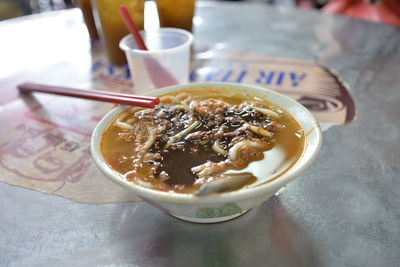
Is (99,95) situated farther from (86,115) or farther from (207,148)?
(207,148)

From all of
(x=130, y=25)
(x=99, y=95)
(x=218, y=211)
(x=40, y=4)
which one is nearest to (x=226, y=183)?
(x=218, y=211)

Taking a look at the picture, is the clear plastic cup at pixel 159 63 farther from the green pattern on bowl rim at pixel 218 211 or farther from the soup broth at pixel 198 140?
the green pattern on bowl rim at pixel 218 211

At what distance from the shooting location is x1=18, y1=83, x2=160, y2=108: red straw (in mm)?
1283

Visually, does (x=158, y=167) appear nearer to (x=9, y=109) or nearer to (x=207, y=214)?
(x=207, y=214)

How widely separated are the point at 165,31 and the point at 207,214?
1454 mm

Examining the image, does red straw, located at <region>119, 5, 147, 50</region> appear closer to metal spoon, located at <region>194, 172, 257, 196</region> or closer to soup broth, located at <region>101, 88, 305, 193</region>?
soup broth, located at <region>101, 88, 305, 193</region>

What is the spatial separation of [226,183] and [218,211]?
0.08 meters

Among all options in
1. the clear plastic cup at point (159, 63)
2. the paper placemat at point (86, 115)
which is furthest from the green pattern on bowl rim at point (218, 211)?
the clear plastic cup at point (159, 63)

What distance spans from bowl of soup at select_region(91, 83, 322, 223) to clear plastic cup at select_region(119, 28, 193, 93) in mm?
395

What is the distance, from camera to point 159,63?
5.81ft

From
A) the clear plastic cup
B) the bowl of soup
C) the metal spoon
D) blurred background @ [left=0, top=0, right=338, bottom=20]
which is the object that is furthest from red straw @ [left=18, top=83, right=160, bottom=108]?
blurred background @ [left=0, top=0, right=338, bottom=20]

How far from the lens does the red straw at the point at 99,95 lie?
1283 millimetres

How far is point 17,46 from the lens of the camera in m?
2.60

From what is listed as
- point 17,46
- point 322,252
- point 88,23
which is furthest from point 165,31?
point 322,252
